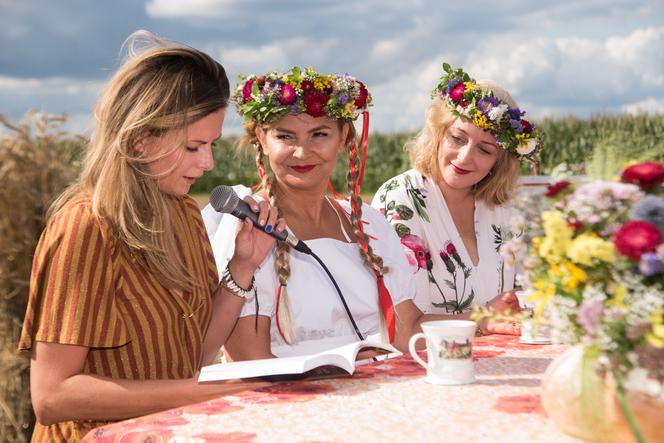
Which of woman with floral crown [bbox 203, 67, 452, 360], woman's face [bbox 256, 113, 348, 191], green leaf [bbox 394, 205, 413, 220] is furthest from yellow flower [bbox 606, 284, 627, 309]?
green leaf [bbox 394, 205, 413, 220]

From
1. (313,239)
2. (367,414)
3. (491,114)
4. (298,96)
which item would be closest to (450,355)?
(367,414)

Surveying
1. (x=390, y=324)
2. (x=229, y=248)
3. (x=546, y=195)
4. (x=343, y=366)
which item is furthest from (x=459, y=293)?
(x=546, y=195)

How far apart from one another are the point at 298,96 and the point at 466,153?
1306mm

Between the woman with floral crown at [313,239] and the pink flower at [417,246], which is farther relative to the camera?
the pink flower at [417,246]

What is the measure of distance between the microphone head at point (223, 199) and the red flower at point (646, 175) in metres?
1.42

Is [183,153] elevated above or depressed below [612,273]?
above

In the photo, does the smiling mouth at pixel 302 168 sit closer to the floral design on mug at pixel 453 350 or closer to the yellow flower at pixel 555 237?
the floral design on mug at pixel 453 350

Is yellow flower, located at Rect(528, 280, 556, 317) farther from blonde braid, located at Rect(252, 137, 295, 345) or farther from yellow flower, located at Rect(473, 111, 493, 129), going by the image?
yellow flower, located at Rect(473, 111, 493, 129)

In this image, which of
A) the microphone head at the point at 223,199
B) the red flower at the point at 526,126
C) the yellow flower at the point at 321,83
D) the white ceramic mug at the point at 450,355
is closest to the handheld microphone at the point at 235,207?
the microphone head at the point at 223,199

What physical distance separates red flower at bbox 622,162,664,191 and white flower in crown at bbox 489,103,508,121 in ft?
8.17

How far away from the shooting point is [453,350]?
6.48 ft

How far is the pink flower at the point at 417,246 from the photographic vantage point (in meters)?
4.00

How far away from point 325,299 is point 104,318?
3.62 feet

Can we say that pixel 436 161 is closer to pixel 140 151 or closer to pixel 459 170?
pixel 459 170
